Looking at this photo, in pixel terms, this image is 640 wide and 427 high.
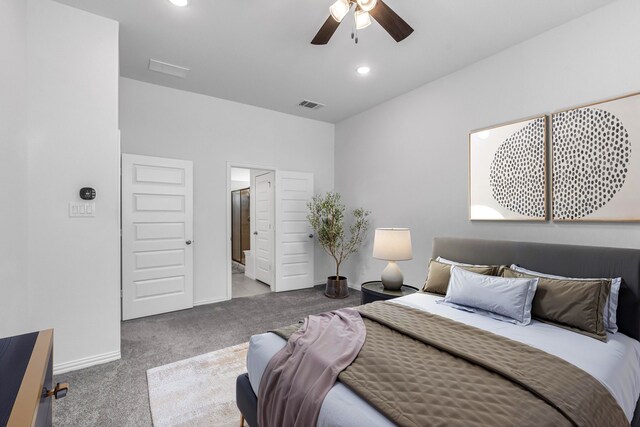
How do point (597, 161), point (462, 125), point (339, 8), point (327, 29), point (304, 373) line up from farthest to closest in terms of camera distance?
point (462, 125)
point (597, 161)
point (327, 29)
point (339, 8)
point (304, 373)

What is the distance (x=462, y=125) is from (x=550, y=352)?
2558 mm

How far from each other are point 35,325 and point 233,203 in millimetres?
5939

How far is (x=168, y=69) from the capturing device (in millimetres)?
3516

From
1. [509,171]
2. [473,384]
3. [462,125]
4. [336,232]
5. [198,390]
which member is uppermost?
[462,125]

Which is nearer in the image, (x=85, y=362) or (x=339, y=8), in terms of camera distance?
(x=339, y=8)

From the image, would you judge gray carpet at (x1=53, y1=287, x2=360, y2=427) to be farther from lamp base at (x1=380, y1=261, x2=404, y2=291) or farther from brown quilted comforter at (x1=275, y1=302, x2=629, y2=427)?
brown quilted comforter at (x1=275, y1=302, x2=629, y2=427)

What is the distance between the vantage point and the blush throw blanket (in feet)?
4.30

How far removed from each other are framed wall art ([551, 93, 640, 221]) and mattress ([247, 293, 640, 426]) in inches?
39.5

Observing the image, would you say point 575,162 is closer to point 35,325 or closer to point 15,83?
point 15,83

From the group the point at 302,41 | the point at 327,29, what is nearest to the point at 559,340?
the point at 327,29

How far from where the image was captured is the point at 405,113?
4.14 m

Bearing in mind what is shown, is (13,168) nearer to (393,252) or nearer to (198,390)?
(198,390)

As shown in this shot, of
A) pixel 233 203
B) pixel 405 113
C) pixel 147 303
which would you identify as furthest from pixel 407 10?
pixel 233 203

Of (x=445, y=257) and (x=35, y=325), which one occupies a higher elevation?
(x=445, y=257)
